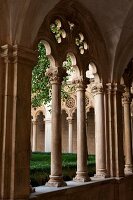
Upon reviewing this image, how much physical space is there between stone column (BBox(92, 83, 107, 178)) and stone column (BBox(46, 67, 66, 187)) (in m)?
1.54

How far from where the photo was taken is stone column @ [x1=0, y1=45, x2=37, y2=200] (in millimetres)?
3645

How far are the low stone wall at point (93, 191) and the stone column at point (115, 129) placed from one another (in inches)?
11.0

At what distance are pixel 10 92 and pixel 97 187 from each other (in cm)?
288

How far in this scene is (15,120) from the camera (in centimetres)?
376

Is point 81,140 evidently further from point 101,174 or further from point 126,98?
point 126,98

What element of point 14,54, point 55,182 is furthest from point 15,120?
point 55,182

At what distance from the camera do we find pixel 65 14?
575cm

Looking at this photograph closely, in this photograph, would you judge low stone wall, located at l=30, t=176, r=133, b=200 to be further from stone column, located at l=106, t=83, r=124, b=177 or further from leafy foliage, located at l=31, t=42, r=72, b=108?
leafy foliage, located at l=31, t=42, r=72, b=108

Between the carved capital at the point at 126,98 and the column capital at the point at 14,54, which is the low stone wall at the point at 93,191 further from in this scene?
the carved capital at the point at 126,98

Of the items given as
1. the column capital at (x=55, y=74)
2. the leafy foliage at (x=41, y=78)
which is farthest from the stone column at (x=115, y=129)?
the leafy foliage at (x=41, y=78)

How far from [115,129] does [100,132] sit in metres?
0.43

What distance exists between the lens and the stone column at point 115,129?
6545mm

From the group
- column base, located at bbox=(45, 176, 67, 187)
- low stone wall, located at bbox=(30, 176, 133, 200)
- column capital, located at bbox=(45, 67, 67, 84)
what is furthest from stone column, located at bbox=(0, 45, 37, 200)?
column capital, located at bbox=(45, 67, 67, 84)

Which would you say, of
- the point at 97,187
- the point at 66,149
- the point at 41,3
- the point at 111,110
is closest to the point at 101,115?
the point at 111,110
